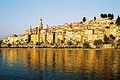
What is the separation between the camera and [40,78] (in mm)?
58656

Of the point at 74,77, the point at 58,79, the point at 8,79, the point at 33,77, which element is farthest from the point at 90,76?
the point at 8,79

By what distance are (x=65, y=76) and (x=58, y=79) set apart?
167 inches

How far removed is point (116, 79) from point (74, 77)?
846 centimetres

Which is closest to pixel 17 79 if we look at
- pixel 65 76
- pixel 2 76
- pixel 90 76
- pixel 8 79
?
pixel 8 79

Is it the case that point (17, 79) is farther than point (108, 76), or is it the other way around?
point (108, 76)

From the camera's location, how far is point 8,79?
57.6m

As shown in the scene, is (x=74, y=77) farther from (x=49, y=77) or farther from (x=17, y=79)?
(x=17, y=79)

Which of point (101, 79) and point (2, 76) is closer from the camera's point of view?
point (101, 79)

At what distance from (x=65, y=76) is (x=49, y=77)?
11.8 ft

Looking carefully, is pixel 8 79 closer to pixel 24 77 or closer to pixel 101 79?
pixel 24 77

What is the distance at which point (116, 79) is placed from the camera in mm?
57375

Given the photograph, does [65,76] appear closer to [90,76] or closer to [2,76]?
[90,76]

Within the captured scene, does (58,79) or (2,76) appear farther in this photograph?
(2,76)

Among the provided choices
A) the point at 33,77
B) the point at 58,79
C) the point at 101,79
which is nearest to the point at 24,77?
the point at 33,77
